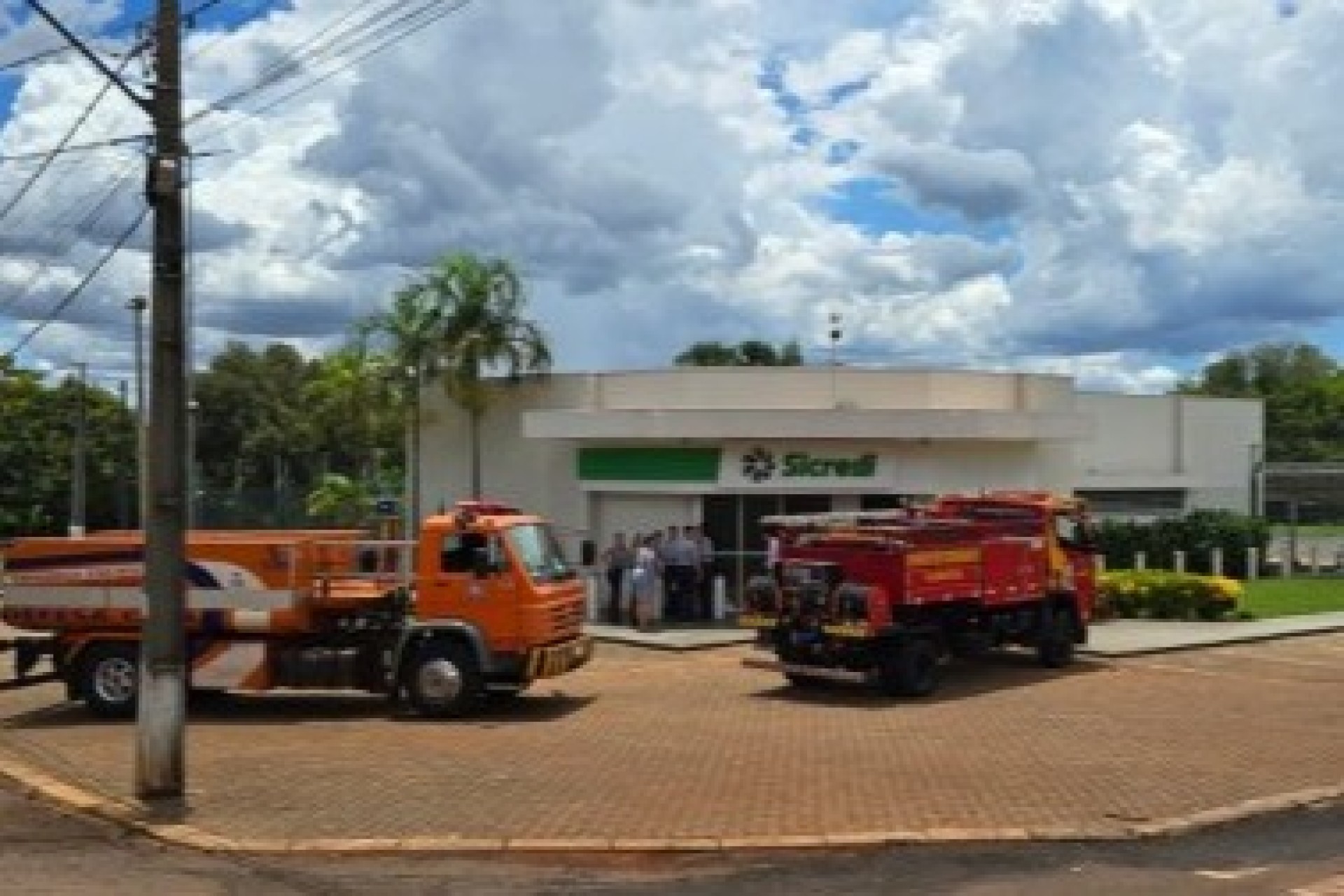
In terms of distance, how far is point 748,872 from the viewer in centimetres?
1172

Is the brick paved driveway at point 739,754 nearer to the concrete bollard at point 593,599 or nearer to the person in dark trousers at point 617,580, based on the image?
the person in dark trousers at point 617,580

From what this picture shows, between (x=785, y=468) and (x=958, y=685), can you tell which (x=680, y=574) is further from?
(x=958, y=685)

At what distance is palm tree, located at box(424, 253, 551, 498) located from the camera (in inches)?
1426

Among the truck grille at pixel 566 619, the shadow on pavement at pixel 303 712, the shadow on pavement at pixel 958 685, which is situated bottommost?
the shadow on pavement at pixel 303 712

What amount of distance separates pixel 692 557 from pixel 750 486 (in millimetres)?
2484

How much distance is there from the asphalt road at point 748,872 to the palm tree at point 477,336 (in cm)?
2351

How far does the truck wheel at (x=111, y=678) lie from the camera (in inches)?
835

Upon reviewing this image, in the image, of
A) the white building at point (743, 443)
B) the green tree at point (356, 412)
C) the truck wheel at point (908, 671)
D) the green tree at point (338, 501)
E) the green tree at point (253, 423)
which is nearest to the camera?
the truck wheel at point (908, 671)

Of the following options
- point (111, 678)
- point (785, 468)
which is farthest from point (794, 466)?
point (111, 678)

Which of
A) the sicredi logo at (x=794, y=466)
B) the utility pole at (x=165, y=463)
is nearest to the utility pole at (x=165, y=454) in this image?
the utility pole at (x=165, y=463)

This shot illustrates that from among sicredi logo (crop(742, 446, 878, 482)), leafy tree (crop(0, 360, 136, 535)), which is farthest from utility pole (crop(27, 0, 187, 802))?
leafy tree (crop(0, 360, 136, 535))

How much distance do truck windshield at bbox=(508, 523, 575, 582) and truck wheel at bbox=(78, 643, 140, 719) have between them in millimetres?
4645

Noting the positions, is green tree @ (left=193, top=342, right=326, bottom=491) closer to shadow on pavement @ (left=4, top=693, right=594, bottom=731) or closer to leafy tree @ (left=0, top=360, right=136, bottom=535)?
leafy tree @ (left=0, top=360, right=136, bottom=535)

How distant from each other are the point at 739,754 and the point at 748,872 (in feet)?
16.7
